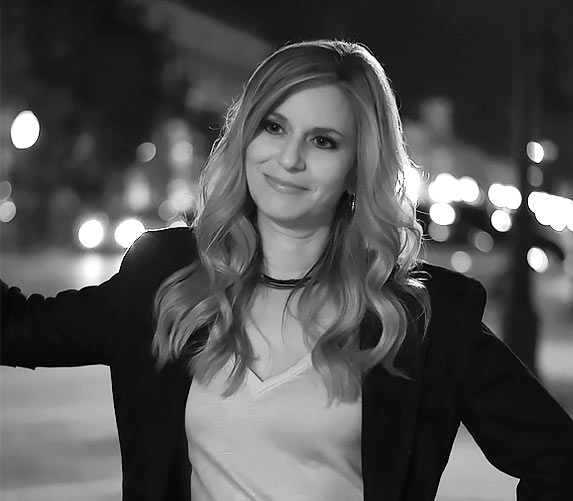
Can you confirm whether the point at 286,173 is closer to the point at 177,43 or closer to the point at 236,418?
the point at 236,418

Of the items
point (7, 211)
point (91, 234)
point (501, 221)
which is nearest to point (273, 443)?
point (7, 211)

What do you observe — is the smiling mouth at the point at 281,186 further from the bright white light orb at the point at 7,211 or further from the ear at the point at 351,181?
the bright white light orb at the point at 7,211

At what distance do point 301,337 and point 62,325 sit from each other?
0.39 meters

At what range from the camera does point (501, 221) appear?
21.4 ft

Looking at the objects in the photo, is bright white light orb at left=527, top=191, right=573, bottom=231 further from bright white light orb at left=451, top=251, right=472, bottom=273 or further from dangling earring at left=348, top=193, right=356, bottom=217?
dangling earring at left=348, top=193, right=356, bottom=217

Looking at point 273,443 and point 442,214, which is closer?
point 273,443

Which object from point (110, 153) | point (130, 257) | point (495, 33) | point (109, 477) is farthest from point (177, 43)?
point (130, 257)

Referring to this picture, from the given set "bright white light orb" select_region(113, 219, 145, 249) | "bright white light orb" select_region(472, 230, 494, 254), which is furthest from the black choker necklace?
"bright white light orb" select_region(472, 230, 494, 254)

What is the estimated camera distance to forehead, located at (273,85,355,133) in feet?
6.18

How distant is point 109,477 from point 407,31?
3.01m

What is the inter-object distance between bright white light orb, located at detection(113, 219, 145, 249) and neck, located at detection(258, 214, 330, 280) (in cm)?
365

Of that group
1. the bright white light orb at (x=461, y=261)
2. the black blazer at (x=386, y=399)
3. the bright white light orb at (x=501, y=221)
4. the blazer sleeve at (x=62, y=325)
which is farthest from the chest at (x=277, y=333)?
the bright white light orb at (x=501, y=221)

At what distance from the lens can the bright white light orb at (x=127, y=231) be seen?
5648 millimetres

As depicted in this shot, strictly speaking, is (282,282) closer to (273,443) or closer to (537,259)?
(273,443)
